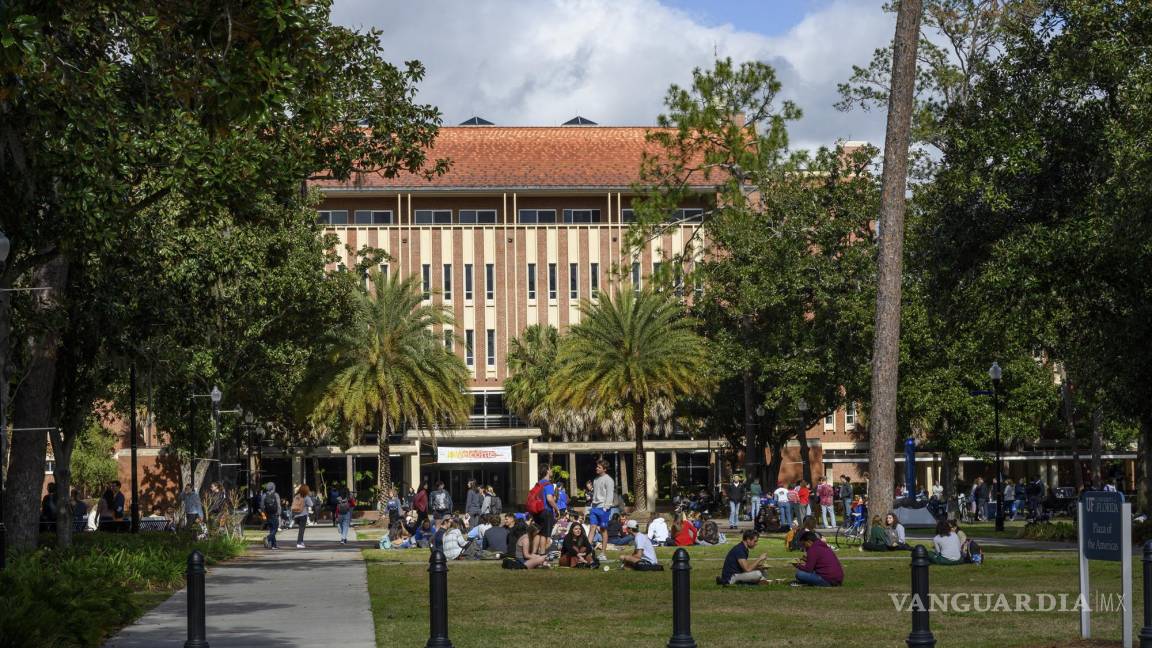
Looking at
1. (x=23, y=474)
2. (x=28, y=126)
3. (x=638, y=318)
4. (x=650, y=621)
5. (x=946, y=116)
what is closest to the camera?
(x=650, y=621)

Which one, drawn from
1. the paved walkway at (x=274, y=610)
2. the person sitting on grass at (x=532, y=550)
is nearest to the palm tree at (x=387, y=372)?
the paved walkway at (x=274, y=610)

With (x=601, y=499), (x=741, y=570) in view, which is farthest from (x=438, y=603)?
(x=601, y=499)

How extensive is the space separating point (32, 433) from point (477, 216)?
61.4 m

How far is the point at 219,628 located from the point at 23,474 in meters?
9.02

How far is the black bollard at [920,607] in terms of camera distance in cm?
1161

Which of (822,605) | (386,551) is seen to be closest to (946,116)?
(386,551)

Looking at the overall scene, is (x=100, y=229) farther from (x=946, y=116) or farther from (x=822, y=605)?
(x=946, y=116)

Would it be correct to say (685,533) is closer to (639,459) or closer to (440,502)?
(440,502)

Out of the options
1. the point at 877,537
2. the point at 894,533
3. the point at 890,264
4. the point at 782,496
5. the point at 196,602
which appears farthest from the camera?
the point at 782,496

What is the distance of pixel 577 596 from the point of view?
63.7ft

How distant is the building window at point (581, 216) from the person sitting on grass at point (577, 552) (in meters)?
60.0

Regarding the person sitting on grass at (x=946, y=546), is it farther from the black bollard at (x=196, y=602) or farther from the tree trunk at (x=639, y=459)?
the tree trunk at (x=639, y=459)

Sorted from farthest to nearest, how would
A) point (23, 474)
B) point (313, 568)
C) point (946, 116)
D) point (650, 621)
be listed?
point (946, 116) < point (313, 568) < point (23, 474) < point (650, 621)

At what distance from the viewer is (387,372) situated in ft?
181
